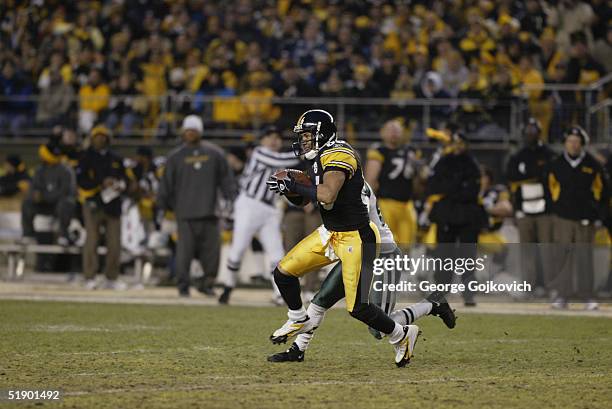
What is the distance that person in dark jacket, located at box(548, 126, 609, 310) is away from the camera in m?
13.0

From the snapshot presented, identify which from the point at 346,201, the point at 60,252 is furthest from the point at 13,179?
the point at 346,201

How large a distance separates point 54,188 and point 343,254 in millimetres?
9155

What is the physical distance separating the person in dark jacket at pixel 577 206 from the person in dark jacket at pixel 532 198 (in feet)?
0.94

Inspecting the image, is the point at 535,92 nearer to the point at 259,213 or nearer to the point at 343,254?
the point at 259,213

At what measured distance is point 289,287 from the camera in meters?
8.12

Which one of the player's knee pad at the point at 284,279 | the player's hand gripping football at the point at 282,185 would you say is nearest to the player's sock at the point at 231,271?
the player's knee pad at the point at 284,279

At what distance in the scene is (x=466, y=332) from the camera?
34.2ft

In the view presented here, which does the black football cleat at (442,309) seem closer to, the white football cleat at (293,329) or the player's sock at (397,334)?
the player's sock at (397,334)

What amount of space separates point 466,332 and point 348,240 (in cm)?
296

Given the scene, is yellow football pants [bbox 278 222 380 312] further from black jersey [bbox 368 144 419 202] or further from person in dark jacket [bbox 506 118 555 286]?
person in dark jacket [bbox 506 118 555 286]

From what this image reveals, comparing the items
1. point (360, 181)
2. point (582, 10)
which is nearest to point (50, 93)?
point (582, 10)

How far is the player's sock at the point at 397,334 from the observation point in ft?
25.7

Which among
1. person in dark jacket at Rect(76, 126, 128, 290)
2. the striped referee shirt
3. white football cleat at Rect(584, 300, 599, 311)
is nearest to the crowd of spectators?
person in dark jacket at Rect(76, 126, 128, 290)

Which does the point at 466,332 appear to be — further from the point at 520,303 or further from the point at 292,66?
the point at 292,66
